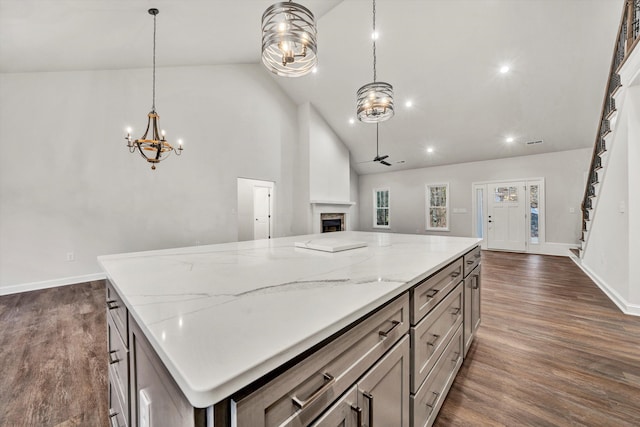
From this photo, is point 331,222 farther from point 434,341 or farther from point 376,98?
point 434,341

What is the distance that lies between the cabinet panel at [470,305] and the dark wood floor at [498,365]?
0.21 m

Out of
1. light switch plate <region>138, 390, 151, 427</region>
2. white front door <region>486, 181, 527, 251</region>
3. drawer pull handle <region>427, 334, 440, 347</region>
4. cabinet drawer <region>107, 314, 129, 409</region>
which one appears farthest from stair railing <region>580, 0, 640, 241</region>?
cabinet drawer <region>107, 314, 129, 409</region>

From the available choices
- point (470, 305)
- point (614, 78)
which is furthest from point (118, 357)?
point (614, 78)

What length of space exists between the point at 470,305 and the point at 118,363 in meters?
2.07

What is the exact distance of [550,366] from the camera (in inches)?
75.0

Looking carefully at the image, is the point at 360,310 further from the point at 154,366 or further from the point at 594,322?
the point at 594,322

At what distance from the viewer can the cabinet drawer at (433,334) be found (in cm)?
108

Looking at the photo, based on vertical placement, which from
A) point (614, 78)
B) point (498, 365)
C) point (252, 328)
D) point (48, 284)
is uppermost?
point (614, 78)

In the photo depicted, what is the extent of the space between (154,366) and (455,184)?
27.5 ft

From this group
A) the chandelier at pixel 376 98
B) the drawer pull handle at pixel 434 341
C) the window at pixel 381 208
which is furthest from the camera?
Result: the window at pixel 381 208

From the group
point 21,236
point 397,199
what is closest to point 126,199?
point 21,236

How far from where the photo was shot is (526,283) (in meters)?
3.96

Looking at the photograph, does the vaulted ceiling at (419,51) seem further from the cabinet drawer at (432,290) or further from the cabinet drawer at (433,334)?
the cabinet drawer at (433,334)

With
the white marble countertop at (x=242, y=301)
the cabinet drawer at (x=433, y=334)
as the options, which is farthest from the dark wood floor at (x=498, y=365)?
the white marble countertop at (x=242, y=301)
